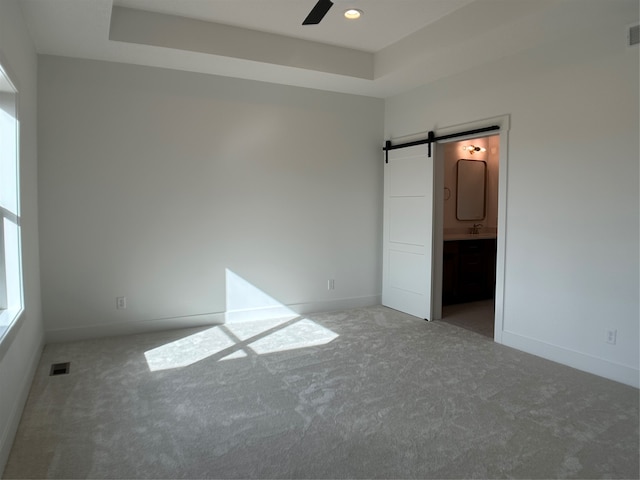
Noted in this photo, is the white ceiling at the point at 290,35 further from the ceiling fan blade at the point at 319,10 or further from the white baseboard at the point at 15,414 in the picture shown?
the white baseboard at the point at 15,414

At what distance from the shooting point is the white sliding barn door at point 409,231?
15.5 feet

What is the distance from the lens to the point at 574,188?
11.0ft

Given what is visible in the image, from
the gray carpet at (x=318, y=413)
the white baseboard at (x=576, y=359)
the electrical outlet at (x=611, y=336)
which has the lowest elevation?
the gray carpet at (x=318, y=413)

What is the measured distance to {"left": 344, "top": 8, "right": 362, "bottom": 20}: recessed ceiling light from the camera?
3.48 m

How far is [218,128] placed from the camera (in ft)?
14.5

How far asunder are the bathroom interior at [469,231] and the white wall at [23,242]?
383 centimetres

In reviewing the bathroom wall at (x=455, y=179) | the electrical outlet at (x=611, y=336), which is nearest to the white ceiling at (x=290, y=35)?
the bathroom wall at (x=455, y=179)

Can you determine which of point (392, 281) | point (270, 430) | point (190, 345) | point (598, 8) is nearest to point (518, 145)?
point (598, 8)

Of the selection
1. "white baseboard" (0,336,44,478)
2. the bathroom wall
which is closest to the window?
"white baseboard" (0,336,44,478)

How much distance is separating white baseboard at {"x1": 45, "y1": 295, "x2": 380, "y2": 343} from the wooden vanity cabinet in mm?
921

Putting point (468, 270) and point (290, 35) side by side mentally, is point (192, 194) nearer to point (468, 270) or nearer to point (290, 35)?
point (290, 35)

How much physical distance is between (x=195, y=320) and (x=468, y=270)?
3.36 m

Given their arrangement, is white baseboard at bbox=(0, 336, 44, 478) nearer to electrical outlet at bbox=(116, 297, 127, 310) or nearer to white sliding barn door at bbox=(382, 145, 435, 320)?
electrical outlet at bbox=(116, 297, 127, 310)

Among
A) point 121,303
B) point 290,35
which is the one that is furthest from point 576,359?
point 121,303
